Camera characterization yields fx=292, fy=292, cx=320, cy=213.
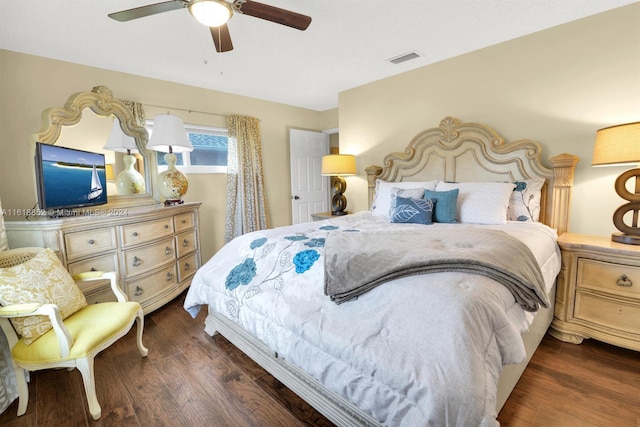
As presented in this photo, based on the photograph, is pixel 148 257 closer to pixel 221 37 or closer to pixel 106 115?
pixel 106 115

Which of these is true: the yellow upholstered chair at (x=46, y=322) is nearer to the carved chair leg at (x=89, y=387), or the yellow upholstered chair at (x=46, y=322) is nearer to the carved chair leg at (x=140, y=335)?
the carved chair leg at (x=89, y=387)

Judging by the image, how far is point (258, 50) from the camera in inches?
108

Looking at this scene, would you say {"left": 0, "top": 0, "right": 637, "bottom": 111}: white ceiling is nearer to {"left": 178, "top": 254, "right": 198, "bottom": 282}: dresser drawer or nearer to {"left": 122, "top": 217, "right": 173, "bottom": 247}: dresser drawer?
{"left": 122, "top": 217, "right": 173, "bottom": 247}: dresser drawer

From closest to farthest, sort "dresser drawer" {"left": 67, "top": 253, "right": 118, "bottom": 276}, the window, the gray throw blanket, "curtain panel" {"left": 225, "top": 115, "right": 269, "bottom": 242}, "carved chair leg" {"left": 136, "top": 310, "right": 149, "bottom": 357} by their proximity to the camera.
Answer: the gray throw blanket
"carved chair leg" {"left": 136, "top": 310, "right": 149, "bottom": 357}
"dresser drawer" {"left": 67, "top": 253, "right": 118, "bottom": 276}
the window
"curtain panel" {"left": 225, "top": 115, "right": 269, "bottom": 242}

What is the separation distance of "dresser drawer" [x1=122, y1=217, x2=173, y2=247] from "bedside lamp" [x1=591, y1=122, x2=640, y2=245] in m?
3.58

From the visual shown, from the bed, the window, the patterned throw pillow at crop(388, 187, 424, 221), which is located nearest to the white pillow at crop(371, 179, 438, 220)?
the patterned throw pillow at crop(388, 187, 424, 221)

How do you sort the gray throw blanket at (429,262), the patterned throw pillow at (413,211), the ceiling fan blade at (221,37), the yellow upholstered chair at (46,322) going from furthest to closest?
the patterned throw pillow at (413,211) < the ceiling fan blade at (221,37) < the yellow upholstered chair at (46,322) < the gray throw blanket at (429,262)

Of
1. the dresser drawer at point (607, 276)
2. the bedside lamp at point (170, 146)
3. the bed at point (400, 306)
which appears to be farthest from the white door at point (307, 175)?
the dresser drawer at point (607, 276)

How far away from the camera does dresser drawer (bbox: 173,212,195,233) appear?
302 cm

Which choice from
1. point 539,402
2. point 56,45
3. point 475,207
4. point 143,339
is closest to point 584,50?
point 475,207

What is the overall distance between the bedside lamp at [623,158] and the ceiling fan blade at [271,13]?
2169 millimetres

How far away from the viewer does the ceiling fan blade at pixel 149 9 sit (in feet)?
5.14

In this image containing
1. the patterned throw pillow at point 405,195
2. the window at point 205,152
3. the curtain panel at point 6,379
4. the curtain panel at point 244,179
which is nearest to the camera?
the curtain panel at point 6,379

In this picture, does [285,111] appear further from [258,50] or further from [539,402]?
[539,402]
